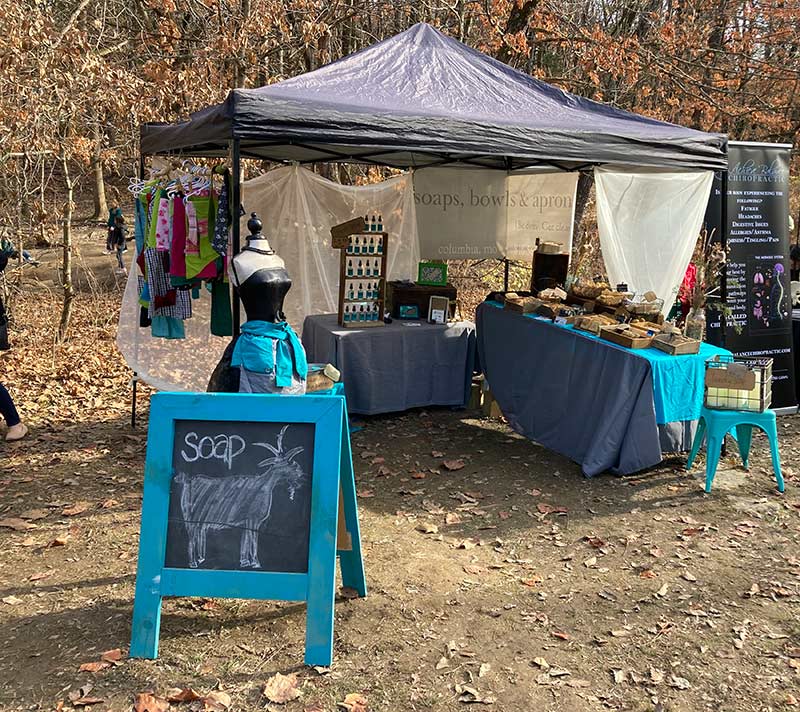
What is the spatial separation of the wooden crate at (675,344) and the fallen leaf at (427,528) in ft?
5.86

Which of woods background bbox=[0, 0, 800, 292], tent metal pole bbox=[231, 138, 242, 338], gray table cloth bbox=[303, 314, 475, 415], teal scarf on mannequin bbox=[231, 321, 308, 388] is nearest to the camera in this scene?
teal scarf on mannequin bbox=[231, 321, 308, 388]

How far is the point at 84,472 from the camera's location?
5090mm

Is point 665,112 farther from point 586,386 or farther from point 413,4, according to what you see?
point 586,386

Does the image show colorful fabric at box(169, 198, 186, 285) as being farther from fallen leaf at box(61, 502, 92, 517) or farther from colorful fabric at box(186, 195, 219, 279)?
fallen leaf at box(61, 502, 92, 517)

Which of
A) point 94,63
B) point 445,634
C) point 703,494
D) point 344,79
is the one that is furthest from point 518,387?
point 94,63

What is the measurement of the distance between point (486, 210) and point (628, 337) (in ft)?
10.2

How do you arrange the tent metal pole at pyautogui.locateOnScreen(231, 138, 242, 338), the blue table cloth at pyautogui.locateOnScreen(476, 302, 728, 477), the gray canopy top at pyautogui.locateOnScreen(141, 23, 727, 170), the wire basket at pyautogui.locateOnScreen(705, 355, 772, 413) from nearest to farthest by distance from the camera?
the tent metal pole at pyautogui.locateOnScreen(231, 138, 242, 338)
the gray canopy top at pyautogui.locateOnScreen(141, 23, 727, 170)
the wire basket at pyautogui.locateOnScreen(705, 355, 772, 413)
the blue table cloth at pyautogui.locateOnScreen(476, 302, 728, 477)

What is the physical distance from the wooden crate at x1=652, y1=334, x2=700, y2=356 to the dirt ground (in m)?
0.82

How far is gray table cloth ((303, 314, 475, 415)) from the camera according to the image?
6.00 meters

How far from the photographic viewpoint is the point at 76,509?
14.8 feet

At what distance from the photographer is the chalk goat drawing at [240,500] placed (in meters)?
2.96

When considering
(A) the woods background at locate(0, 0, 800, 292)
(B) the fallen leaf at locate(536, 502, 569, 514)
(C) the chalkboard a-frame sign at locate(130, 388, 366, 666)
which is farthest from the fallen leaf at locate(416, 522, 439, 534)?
(A) the woods background at locate(0, 0, 800, 292)

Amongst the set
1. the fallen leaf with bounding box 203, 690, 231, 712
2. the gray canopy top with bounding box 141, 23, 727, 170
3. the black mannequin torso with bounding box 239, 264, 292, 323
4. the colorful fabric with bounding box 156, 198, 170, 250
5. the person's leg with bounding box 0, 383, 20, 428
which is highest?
the gray canopy top with bounding box 141, 23, 727, 170

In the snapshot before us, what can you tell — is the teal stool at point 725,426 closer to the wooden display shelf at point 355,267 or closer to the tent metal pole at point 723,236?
the tent metal pole at point 723,236
